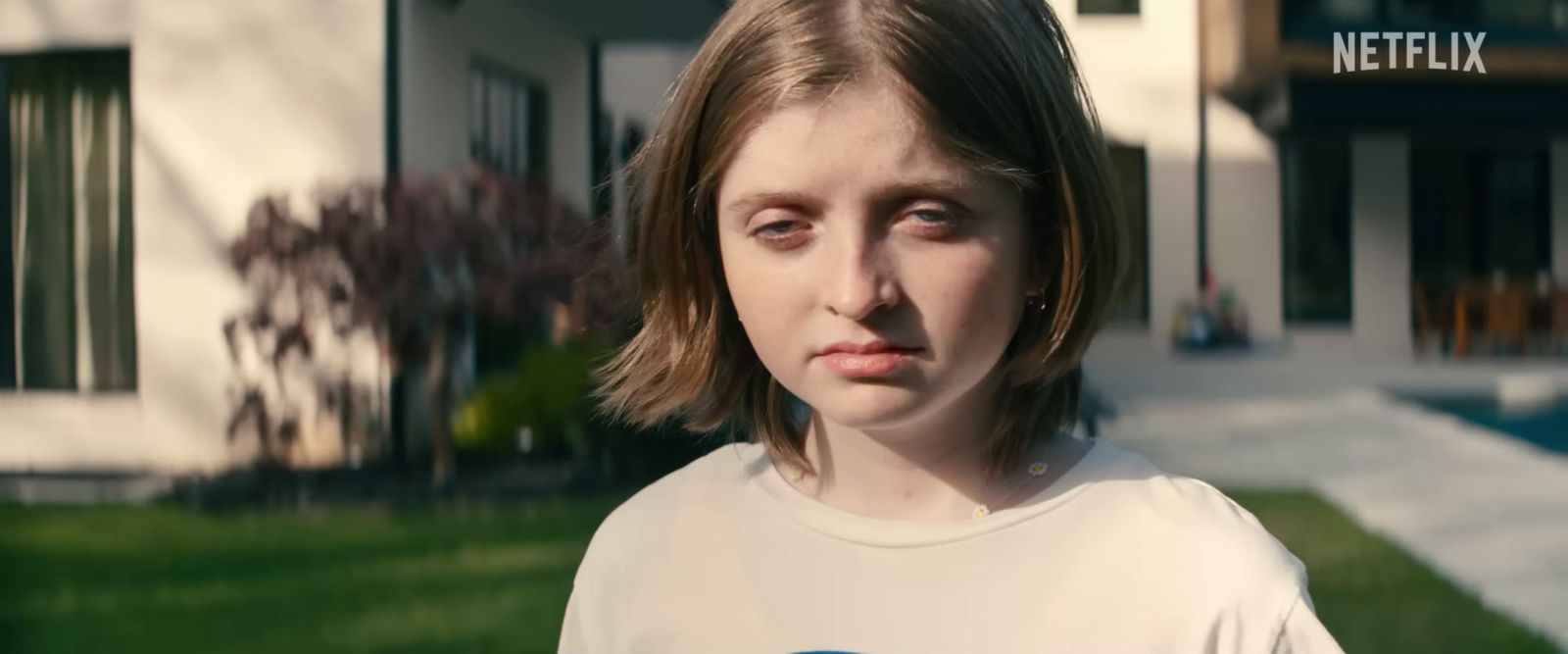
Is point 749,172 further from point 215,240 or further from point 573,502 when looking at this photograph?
point 215,240

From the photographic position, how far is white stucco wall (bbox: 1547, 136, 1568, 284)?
2.13 meters

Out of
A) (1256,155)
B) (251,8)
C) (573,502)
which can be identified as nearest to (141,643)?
(573,502)

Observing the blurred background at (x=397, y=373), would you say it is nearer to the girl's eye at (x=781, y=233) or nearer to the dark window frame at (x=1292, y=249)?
the dark window frame at (x=1292, y=249)

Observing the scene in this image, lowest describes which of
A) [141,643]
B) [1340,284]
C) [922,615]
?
[141,643]

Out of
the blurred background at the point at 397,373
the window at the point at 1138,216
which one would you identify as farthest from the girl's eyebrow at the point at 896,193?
the blurred background at the point at 397,373

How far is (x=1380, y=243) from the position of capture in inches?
98.2

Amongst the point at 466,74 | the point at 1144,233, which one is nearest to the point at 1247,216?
the point at 1144,233

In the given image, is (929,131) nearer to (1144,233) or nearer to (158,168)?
(1144,233)

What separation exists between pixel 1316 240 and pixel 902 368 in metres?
1.56

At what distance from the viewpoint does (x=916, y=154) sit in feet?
2.06

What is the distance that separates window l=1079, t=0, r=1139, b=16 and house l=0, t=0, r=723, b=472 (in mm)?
2919

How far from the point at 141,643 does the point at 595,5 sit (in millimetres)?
2700

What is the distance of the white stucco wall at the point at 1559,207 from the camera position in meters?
2.13

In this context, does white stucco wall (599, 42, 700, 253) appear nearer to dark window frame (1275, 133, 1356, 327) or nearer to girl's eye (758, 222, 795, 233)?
dark window frame (1275, 133, 1356, 327)
